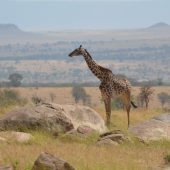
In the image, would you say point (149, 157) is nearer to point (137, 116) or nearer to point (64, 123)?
point (64, 123)

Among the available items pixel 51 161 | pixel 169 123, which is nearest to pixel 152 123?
pixel 169 123

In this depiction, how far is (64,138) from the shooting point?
1781cm

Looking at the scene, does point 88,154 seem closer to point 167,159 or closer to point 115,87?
point 167,159

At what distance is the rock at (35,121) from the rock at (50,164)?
648cm

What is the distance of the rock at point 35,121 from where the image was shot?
18516mm

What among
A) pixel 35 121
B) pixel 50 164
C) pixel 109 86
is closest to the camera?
pixel 50 164

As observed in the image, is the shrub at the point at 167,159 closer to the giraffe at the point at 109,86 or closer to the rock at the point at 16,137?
the rock at the point at 16,137

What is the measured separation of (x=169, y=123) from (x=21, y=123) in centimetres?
597

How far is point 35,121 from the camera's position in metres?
18.5

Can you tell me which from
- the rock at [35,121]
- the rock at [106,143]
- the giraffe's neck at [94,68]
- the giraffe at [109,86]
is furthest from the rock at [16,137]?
the giraffe's neck at [94,68]

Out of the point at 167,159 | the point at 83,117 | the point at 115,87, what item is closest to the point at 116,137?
the point at 167,159

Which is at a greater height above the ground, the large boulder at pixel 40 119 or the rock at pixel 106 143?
the large boulder at pixel 40 119

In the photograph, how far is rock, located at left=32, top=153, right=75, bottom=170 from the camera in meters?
11.8

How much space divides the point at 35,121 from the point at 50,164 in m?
6.79
